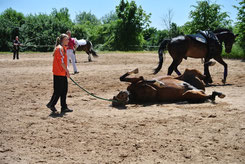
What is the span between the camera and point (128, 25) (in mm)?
42562

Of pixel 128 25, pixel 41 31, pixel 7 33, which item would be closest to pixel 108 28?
pixel 128 25

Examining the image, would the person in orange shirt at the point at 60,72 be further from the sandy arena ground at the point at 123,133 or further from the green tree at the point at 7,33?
the green tree at the point at 7,33

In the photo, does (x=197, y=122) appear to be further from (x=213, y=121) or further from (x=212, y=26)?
(x=212, y=26)

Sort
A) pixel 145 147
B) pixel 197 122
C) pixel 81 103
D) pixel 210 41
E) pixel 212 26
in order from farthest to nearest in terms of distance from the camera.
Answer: pixel 212 26, pixel 210 41, pixel 81 103, pixel 197 122, pixel 145 147

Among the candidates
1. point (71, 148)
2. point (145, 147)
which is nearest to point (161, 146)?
point (145, 147)

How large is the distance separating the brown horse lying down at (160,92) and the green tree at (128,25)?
3567cm

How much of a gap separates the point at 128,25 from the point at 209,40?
1314 inches

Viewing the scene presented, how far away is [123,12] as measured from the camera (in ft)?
140

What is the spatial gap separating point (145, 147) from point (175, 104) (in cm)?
272

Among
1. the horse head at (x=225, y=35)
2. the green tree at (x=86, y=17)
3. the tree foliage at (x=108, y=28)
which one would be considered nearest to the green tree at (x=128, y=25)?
the tree foliage at (x=108, y=28)

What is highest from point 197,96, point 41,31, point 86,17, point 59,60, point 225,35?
point 86,17

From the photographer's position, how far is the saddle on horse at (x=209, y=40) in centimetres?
999

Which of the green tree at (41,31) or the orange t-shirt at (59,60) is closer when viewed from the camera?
the orange t-shirt at (59,60)

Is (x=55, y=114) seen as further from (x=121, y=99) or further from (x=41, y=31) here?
(x=41, y=31)
